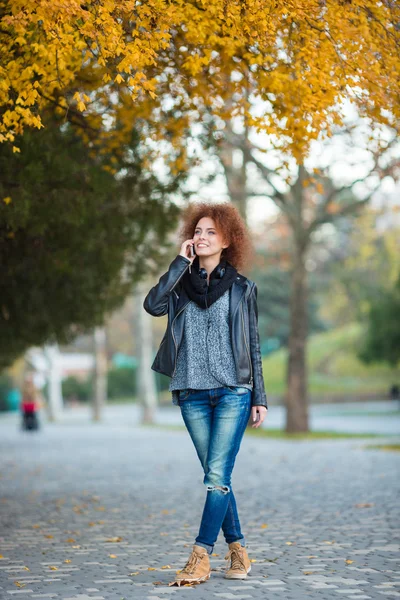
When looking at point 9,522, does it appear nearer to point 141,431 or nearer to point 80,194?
point 80,194

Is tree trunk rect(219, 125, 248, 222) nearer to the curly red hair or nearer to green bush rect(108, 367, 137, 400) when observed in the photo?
the curly red hair

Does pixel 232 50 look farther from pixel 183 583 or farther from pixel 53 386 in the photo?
pixel 53 386

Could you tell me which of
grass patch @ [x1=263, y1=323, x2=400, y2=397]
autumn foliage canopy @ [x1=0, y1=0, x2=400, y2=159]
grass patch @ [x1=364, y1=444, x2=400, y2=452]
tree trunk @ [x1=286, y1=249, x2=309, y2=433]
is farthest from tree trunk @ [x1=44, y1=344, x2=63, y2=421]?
autumn foliage canopy @ [x1=0, y1=0, x2=400, y2=159]

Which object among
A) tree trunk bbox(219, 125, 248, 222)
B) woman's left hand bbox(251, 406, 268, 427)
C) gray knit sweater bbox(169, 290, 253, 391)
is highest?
tree trunk bbox(219, 125, 248, 222)

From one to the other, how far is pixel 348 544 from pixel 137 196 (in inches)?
223

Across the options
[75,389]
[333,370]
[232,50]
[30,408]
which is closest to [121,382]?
[75,389]

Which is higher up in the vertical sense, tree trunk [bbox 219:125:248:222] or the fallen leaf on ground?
tree trunk [bbox 219:125:248:222]

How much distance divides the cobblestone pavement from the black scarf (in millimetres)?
1636

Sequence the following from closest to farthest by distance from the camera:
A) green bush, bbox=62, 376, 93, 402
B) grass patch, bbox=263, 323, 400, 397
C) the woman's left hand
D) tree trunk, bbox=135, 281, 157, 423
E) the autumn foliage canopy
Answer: the woman's left hand
the autumn foliage canopy
tree trunk, bbox=135, 281, 157, 423
grass patch, bbox=263, 323, 400, 397
green bush, bbox=62, 376, 93, 402

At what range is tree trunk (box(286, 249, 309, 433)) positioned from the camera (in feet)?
80.2

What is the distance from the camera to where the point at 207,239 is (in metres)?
6.19

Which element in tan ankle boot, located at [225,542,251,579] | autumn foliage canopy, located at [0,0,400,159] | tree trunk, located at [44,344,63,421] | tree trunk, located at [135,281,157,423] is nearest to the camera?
tan ankle boot, located at [225,542,251,579]

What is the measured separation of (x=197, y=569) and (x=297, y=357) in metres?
18.8

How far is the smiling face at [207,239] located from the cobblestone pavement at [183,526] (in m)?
1.94
